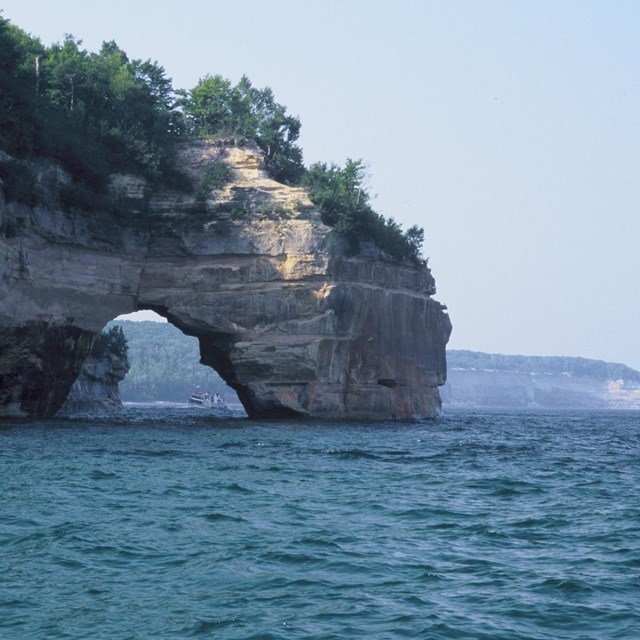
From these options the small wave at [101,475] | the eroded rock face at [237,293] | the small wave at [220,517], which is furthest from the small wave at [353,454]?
the eroded rock face at [237,293]

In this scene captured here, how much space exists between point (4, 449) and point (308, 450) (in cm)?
846

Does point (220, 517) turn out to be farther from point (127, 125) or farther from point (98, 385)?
point (98, 385)

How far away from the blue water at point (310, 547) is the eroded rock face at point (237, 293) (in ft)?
50.1

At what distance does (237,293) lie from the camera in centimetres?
4644

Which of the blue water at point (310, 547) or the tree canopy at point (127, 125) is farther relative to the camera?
the tree canopy at point (127, 125)

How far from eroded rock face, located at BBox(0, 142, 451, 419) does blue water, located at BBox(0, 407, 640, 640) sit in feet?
50.1

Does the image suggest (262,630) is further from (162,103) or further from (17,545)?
(162,103)

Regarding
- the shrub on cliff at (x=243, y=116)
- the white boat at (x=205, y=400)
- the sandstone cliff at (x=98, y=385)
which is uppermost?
the shrub on cliff at (x=243, y=116)

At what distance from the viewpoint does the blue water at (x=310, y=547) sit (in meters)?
11.8

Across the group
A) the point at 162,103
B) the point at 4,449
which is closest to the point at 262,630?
the point at 4,449

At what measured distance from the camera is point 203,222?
47.3 meters

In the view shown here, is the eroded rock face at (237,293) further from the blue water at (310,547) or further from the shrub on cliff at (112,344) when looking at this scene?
the shrub on cliff at (112,344)

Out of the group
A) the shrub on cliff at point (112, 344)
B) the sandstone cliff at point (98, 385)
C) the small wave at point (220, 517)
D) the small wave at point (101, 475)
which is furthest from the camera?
the shrub on cliff at point (112, 344)

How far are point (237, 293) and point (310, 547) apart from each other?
31.6 metres
